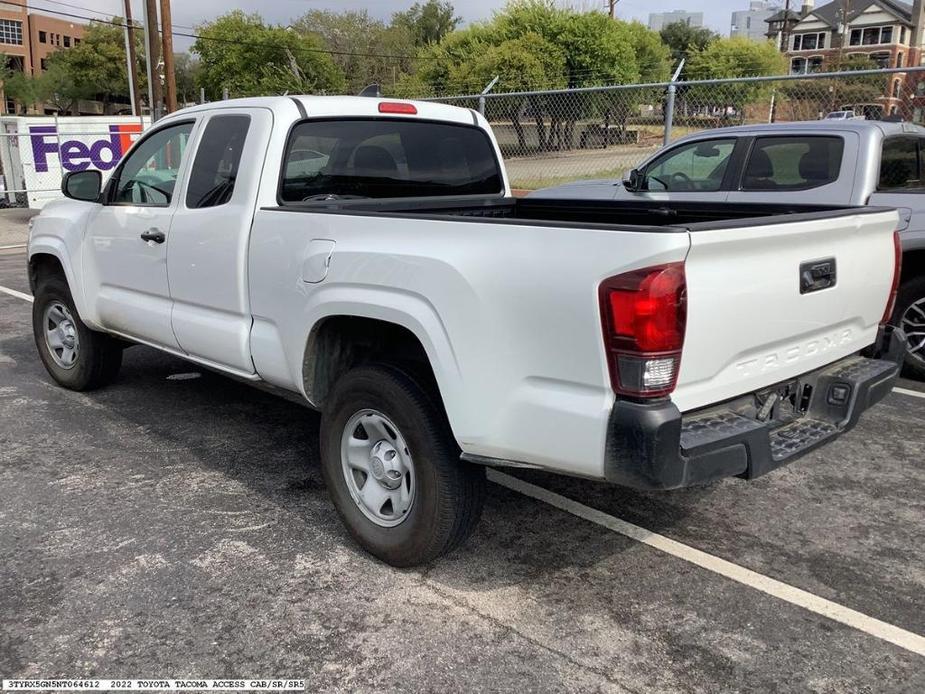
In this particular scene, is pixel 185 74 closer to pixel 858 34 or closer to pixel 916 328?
pixel 858 34

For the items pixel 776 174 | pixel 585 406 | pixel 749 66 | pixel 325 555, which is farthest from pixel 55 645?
pixel 749 66

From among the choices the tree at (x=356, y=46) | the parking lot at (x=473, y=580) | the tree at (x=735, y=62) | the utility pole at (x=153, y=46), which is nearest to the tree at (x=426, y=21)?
the tree at (x=356, y=46)

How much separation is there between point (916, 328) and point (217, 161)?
16.2ft

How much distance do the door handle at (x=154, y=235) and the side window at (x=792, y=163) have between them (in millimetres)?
4555

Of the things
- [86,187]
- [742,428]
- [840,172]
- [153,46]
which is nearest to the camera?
[742,428]

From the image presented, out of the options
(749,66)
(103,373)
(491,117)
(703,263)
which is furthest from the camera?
(749,66)

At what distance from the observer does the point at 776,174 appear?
21.9ft

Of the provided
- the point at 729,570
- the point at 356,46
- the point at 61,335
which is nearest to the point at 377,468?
the point at 729,570

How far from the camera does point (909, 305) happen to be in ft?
19.8

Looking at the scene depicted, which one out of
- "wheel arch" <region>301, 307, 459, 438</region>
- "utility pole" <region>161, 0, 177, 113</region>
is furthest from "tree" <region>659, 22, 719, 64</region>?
"wheel arch" <region>301, 307, 459, 438</region>

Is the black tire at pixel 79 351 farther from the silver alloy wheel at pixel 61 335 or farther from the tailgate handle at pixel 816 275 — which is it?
the tailgate handle at pixel 816 275

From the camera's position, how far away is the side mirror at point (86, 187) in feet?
17.3

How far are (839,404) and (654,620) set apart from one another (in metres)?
1.15

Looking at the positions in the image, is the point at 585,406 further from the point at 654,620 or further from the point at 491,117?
the point at 491,117
